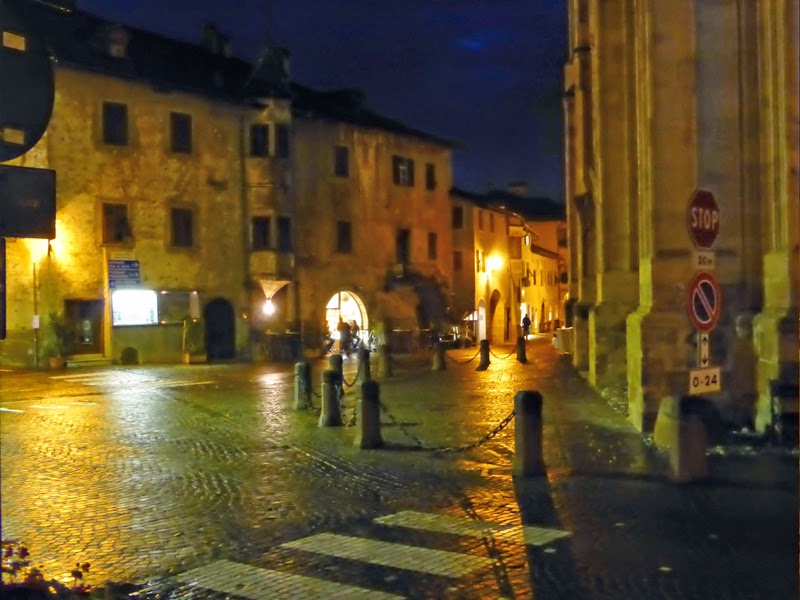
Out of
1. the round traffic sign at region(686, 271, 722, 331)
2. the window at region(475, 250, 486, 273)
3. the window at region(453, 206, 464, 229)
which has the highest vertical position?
the window at region(453, 206, 464, 229)

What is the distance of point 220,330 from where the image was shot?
37.6 meters

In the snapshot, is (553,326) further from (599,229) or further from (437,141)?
Answer: (599,229)

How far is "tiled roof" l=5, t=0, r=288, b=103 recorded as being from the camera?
33.6 m

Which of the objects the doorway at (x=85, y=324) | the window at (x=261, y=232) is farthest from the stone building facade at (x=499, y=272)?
the doorway at (x=85, y=324)

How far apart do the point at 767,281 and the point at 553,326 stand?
6339cm

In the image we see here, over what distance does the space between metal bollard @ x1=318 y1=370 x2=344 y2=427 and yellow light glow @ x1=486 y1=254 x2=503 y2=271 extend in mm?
40989

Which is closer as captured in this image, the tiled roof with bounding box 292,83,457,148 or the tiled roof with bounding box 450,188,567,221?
the tiled roof with bounding box 292,83,457,148

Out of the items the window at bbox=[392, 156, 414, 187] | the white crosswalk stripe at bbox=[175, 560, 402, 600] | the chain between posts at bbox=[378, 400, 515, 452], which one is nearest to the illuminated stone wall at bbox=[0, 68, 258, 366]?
the window at bbox=[392, 156, 414, 187]

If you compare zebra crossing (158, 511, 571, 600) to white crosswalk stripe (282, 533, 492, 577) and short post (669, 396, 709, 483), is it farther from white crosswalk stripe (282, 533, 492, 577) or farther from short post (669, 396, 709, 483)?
short post (669, 396, 709, 483)

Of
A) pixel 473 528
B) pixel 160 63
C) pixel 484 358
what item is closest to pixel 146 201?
pixel 160 63

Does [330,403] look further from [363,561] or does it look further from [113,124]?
[113,124]

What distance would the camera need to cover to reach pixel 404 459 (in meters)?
12.0

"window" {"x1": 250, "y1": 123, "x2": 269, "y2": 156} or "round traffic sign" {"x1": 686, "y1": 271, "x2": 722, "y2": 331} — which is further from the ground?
"window" {"x1": 250, "y1": 123, "x2": 269, "y2": 156}

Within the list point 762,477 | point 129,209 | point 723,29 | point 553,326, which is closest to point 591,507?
A: point 762,477
